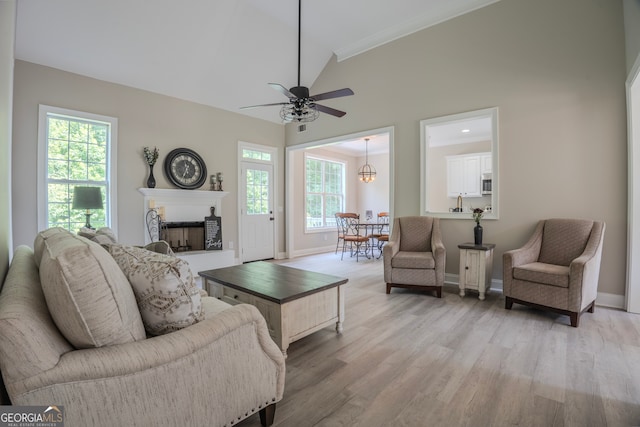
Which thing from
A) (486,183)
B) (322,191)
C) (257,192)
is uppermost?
(486,183)

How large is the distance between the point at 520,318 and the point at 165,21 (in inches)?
214

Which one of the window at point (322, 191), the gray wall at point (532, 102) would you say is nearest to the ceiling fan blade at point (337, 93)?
the gray wall at point (532, 102)

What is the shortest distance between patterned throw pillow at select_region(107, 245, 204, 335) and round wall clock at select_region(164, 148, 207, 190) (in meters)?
4.11

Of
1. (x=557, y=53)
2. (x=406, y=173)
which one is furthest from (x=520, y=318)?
(x=557, y=53)

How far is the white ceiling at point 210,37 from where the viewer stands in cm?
372

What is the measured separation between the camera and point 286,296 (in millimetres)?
2213

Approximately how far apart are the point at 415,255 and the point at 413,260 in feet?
0.42

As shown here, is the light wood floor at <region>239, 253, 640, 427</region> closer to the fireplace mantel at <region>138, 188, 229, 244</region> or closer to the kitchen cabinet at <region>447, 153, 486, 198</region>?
the fireplace mantel at <region>138, 188, 229, 244</region>

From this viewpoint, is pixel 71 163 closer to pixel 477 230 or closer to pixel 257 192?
pixel 257 192

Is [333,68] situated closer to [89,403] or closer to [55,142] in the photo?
[55,142]

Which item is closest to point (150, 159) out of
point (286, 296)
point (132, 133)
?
point (132, 133)

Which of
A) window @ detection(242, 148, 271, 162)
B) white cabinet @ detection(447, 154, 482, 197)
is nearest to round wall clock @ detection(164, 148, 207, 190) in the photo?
window @ detection(242, 148, 271, 162)

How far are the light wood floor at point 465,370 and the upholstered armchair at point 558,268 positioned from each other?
7.3 inches

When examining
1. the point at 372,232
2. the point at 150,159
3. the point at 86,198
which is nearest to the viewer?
the point at 86,198
